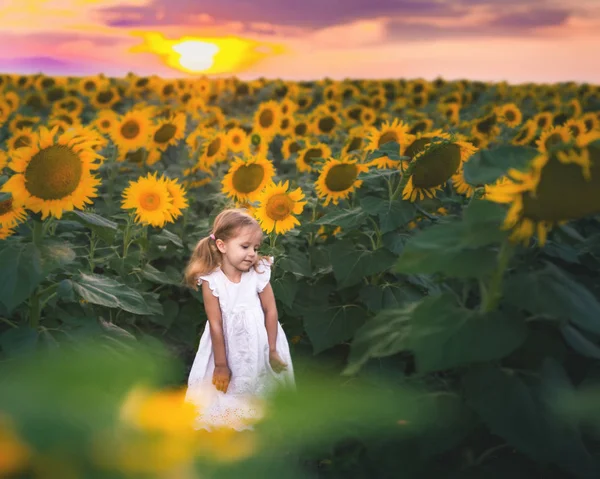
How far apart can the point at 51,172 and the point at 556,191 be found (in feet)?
6.90

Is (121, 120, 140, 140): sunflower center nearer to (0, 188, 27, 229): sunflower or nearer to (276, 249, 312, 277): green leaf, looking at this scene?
(276, 249, 312, 277): green leaf

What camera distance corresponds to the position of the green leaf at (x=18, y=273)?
2441mm

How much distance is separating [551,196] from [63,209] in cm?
206

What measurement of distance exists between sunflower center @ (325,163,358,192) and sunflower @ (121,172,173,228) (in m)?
1.04

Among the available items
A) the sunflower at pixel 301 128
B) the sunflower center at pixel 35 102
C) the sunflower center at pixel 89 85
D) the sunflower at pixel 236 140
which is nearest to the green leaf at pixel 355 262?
the sunflower at pixel 236 140

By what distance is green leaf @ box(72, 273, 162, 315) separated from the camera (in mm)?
2759

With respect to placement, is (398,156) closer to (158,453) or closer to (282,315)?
(282,315)

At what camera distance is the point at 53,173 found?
107 inches

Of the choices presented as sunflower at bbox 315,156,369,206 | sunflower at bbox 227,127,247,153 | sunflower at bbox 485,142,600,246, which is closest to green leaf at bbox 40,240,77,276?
sunflower at bbox 485,142,600,246

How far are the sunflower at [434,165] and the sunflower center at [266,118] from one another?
211 inches

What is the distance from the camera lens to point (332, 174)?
13.9 ft

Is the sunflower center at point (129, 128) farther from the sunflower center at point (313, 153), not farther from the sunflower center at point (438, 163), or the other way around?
the sunflower center at point (438, 163)

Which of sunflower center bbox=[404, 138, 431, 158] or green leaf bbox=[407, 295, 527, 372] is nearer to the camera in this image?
green leaf bbox=[407, 295, 527, 372]

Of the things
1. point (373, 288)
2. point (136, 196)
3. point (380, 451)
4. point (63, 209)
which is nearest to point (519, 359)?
point (380, 451)
